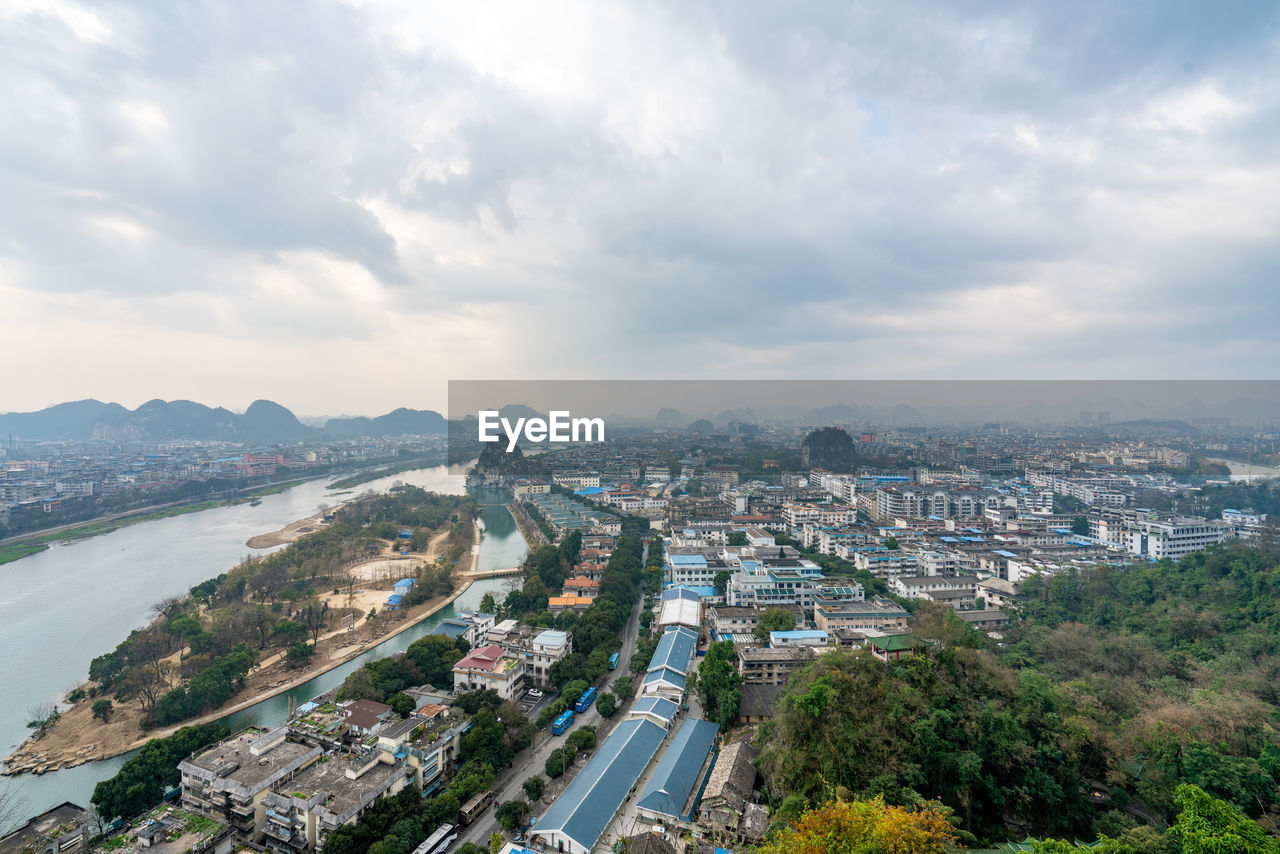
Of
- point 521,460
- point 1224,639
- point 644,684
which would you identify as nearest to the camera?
point 1224,639

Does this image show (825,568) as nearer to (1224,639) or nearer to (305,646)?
(1224,639)

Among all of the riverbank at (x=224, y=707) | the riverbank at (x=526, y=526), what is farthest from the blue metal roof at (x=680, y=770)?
the riverbank at (x=526, y=526)

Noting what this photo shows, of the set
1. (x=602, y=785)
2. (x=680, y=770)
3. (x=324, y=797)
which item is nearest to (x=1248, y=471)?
(x=680, y=770)

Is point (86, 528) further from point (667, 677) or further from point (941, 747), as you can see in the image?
point (941, 747)

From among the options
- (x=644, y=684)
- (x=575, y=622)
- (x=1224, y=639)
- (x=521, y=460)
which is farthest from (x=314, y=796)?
(x=521, y=460)

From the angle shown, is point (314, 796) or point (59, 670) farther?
point (59, 670)

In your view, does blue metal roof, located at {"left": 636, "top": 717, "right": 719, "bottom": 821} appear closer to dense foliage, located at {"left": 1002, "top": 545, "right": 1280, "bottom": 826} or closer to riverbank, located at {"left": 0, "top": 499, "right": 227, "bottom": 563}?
dense foliage, located at {"left": 1002, "top": 545, "right": 1280, "bottom": 826}

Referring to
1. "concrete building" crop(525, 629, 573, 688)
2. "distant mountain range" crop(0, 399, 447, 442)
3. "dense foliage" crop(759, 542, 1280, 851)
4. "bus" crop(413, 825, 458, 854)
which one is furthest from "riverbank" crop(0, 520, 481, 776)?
"distant mountain range" crop(0, 399, 447, 442)
